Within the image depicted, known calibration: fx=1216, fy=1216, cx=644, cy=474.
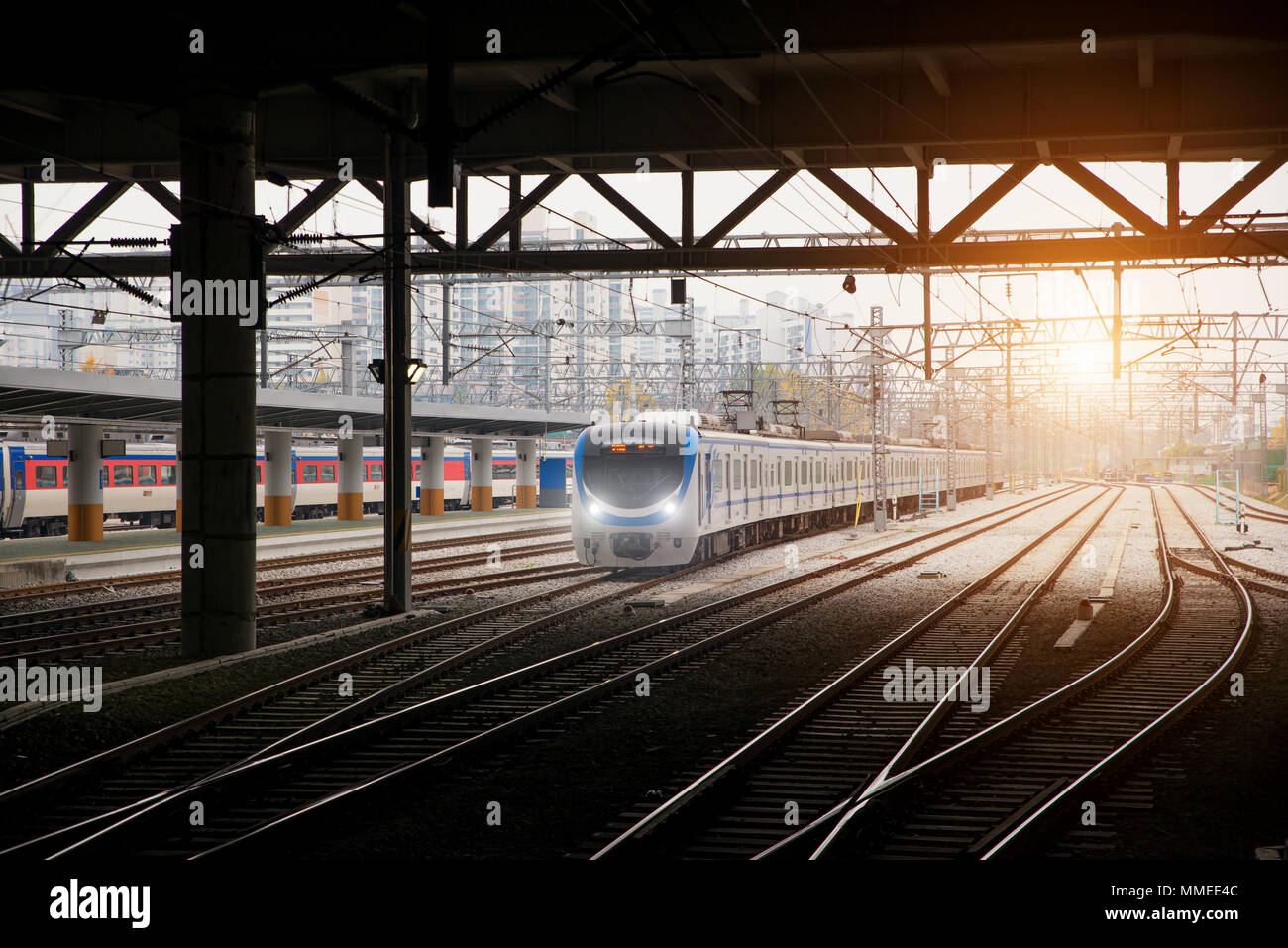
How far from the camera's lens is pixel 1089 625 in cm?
1523

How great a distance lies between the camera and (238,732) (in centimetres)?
923

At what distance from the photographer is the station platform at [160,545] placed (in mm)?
20500

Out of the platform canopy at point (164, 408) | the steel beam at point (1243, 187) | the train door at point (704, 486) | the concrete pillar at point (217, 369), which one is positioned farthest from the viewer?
the platform canopy at point (164, 408)

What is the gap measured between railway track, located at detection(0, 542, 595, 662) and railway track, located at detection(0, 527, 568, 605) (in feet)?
5.87

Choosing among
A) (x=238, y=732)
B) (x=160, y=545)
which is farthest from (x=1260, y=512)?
(x=238, y=732)

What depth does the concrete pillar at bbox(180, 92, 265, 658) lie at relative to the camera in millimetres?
12117

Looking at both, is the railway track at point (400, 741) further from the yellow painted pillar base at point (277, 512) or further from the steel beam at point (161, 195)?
the yellow painted pillar base at point (277, 512)

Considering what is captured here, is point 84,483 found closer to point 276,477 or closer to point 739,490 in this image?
Result: point 276,477

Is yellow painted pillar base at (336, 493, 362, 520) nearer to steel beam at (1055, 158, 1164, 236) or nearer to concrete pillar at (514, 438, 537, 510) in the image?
concrete pillar at (514, 438, 537, 510)

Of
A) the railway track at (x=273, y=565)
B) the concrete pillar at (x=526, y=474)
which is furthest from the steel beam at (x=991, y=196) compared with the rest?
the concrete pillar at (x=526, y=474)

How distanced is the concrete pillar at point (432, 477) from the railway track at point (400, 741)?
1084 inches

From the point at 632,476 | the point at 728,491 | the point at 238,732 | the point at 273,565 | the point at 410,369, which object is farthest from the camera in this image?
the point at 728,491

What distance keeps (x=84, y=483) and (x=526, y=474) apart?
818 inches
